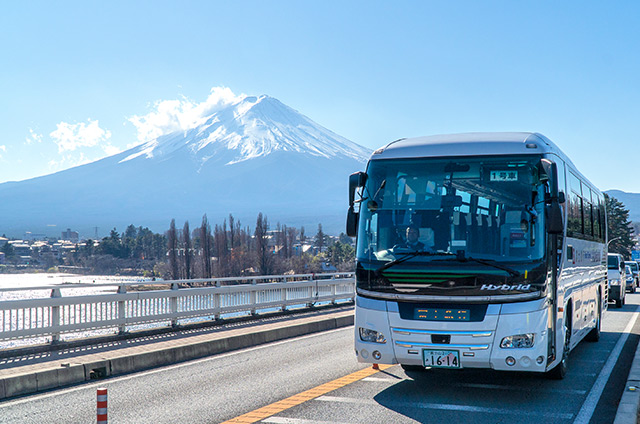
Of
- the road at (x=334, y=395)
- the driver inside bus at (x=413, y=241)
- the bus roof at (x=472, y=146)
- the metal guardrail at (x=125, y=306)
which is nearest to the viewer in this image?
the road at (x=334, y=395)

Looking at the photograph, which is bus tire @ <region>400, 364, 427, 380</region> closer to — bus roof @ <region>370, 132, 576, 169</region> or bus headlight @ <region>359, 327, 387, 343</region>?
bus headlight @ <region>359, 327, 387, 343</region>

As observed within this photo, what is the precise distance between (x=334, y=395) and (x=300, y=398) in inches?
17.1

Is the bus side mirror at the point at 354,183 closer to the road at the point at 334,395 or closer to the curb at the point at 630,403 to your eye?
the road at the point at 334,395

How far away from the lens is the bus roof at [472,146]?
8.79 metres

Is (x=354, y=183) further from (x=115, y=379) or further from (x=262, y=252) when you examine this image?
(x=262, y=252)

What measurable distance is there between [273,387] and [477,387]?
260cm

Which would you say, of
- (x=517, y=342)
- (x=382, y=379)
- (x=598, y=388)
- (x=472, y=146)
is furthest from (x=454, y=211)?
(x=598, y=388)

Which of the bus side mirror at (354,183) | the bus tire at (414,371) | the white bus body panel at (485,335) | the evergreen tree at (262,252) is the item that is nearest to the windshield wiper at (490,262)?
the white bus body panel at (485,335)

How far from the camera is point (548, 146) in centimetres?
927

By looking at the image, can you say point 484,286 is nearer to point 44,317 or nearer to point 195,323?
point 44,317

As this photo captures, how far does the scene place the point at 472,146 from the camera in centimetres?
895

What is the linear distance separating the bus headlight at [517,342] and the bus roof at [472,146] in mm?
2200

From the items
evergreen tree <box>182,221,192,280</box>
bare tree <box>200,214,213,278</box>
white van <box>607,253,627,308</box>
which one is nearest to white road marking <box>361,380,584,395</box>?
white van <box>607,253,627,308</box>

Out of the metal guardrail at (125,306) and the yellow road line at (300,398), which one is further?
the metal guardrail at (125,306)
